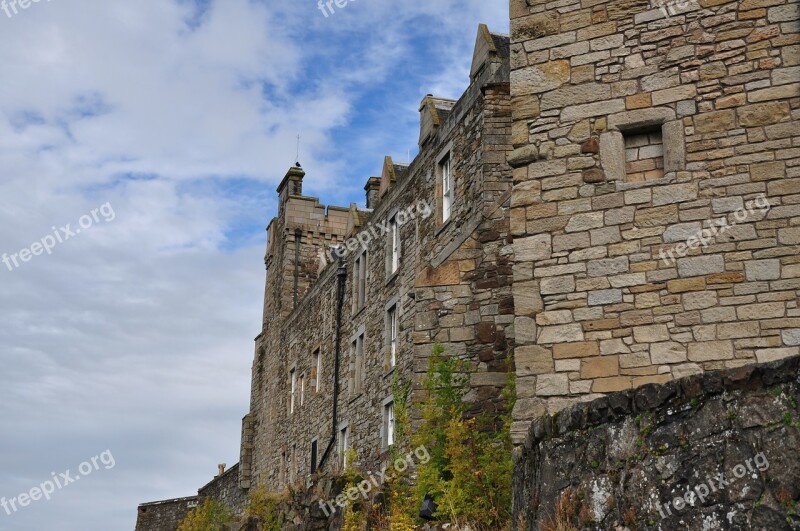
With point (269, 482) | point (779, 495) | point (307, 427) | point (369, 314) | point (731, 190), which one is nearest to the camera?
point (779, 495)

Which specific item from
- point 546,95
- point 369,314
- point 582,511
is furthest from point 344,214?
point 582,511

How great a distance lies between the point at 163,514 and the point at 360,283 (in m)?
19.8

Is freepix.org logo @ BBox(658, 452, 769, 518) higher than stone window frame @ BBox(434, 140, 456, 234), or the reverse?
stone window frame @ BBox(434, 140, 456, 234)

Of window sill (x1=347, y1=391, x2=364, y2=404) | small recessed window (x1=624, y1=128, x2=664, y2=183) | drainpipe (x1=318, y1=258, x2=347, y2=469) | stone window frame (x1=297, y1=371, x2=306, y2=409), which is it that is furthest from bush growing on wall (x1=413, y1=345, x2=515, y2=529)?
stone window frame (x1=297, y1=371, x2=306, y2=409)

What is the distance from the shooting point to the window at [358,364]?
26.7 metres

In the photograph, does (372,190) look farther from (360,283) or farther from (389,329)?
(389,329)

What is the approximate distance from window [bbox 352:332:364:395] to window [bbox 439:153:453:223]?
6830 millimetres

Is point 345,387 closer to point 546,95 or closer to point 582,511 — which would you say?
point 546,95

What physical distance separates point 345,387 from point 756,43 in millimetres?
18304

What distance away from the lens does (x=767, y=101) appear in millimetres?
10844

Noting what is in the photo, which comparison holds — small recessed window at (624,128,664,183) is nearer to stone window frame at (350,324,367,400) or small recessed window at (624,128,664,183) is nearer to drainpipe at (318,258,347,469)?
stone window frame at (350,324,367,400)

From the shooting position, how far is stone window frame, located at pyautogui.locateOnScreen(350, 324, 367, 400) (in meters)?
26.5

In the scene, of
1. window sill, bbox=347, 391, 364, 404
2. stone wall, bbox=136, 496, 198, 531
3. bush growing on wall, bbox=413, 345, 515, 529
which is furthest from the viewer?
stone wall, bbox=136, 496, 198, 531

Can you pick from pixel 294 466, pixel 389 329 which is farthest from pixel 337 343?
pixel 294 466
